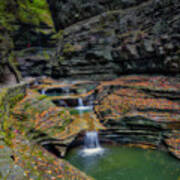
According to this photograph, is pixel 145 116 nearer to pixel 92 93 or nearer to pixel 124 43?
pixel 92 93

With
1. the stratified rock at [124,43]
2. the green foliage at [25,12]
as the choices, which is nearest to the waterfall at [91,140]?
the stratified rock at [124,43]

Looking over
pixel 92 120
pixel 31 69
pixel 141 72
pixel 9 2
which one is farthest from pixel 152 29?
pixel 9 2

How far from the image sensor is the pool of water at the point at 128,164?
561cm

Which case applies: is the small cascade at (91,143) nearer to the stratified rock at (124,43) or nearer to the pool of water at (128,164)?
the pool of water at (128,164)

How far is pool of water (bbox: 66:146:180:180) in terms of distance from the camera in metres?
5.61

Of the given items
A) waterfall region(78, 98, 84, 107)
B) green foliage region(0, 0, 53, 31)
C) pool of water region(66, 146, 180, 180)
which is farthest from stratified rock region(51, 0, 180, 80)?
pool of water region(66, 146, 180, 180)

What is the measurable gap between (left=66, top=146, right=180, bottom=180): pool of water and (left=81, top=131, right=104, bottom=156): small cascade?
40cm

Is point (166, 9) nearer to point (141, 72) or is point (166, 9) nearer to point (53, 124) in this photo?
point (141, 72)

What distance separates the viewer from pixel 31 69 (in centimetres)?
2053

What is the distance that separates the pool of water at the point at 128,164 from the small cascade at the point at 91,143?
0.40 m

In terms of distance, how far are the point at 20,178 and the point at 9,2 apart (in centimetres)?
2283

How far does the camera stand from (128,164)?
626cm

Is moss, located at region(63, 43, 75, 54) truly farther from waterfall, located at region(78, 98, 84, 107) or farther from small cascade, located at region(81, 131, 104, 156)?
small cascade, located at region(81, 131, 104, 156)

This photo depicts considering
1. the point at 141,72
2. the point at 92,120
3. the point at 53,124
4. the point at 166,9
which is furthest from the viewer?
the point at 141,72
